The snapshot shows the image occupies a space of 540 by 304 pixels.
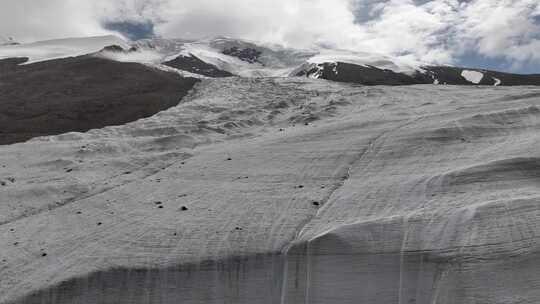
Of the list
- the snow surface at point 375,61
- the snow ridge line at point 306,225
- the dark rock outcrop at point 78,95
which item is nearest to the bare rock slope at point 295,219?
the snow ridge line at point 306,225

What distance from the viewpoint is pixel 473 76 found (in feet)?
301

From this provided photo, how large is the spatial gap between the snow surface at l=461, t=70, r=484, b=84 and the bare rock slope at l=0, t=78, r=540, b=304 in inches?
3225

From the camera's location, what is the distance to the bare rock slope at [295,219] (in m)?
5.39

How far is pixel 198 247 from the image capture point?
6.28 metres

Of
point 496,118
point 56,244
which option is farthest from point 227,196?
point 496,118

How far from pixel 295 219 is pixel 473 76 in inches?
3627

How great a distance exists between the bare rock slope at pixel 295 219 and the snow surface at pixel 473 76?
81.9m

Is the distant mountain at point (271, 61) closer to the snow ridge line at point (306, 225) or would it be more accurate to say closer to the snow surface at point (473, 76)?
the snow surface at point (473, 76)

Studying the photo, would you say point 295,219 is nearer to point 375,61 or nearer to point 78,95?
point 78,95

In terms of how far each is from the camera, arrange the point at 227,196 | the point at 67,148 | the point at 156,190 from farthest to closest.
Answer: the point at 67,148 < the point at 156,190 < the point at 227,196

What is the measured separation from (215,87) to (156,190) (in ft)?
53.3

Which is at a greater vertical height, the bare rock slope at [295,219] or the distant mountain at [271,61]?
the distant mountain at [271,61]

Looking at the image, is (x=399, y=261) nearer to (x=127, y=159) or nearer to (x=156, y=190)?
(x=156, y=190)

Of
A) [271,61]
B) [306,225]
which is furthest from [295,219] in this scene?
[271,61]
